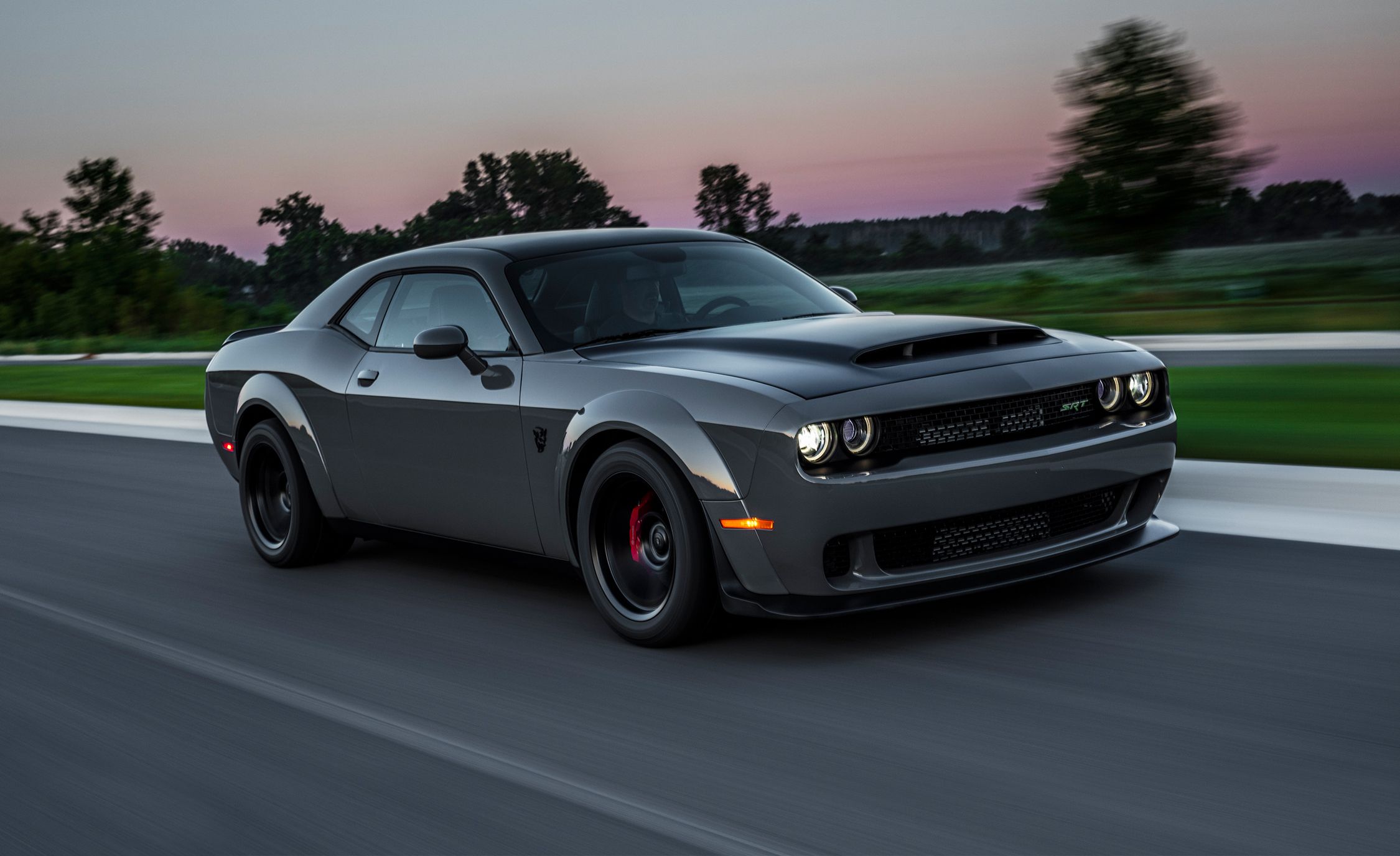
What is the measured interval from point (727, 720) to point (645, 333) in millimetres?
1877

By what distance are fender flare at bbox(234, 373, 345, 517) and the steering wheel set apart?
1926 millimetres

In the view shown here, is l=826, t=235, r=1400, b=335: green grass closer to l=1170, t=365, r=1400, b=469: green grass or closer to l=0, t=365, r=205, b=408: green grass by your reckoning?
l=1170, t=365, r=1400, b=469: green grass

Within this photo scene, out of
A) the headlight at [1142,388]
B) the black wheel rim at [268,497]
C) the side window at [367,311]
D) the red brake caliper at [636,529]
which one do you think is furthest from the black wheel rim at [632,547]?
the black wheel rim at [268,497]

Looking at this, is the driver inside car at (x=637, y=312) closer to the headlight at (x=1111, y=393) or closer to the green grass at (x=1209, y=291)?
the headlight at (x=1111, y=393)

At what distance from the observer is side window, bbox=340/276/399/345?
6.44 metres

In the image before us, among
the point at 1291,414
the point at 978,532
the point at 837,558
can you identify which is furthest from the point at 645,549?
the point at 1291,414

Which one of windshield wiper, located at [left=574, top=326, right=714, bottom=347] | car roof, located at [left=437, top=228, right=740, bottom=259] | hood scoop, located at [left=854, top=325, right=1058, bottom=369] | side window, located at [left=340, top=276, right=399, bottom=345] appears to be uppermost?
car roof, located at [left=437, top=228, right=740, bottom=259]

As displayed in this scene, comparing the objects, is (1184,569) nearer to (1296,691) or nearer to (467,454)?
(1296,691)

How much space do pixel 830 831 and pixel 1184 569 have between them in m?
2.85

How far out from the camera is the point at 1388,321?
20.5 metres

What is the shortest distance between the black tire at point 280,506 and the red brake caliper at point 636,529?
2141 millimetres

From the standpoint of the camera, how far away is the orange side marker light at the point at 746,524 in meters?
4.46

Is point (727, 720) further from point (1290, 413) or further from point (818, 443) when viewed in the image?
point (1290, 413)

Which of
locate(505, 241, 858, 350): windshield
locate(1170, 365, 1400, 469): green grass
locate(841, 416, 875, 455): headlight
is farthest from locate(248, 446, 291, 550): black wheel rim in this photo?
locate(1170, 365, 1400, 469): green grass
